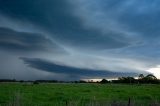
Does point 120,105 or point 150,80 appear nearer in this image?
point 120,105

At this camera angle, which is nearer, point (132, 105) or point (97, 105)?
point (97, 105)

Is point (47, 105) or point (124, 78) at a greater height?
point (124, 78)

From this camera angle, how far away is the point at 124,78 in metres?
116

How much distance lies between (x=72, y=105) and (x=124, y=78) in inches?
4136

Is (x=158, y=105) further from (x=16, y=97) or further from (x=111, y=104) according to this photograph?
(x=16, y=97)

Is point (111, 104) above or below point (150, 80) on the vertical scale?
below

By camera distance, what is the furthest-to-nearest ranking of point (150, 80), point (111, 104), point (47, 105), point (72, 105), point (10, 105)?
point (150, 80) < point (47, 105) < point (111, 104) < point (72, 105) < point (10, 105)

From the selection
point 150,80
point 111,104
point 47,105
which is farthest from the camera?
point 150,80

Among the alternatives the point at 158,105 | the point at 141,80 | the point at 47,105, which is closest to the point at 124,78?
the point at 141,80

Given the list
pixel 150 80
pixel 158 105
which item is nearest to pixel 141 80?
pixel 150 80

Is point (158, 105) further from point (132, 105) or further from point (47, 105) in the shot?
point (47, 105)

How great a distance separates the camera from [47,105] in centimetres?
2491

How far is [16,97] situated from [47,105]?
43.0 ft

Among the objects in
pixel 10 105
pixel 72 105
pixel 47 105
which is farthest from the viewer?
pixel 47 105
